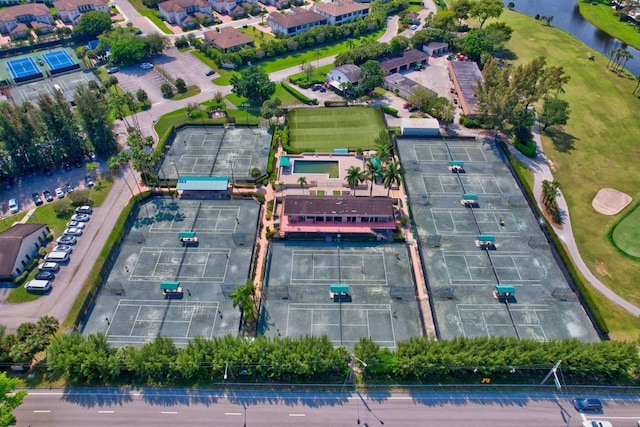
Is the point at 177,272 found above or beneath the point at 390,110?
beneath

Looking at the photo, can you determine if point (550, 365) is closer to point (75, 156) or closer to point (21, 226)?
point (21, 226)

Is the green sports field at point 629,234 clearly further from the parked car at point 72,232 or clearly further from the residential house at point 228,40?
the residential house at point 228,40

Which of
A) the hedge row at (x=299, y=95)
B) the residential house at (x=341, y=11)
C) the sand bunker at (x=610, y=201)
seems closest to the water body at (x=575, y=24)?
the sand bunker at (x=610, y=201)

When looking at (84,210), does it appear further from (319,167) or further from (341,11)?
(341,11)

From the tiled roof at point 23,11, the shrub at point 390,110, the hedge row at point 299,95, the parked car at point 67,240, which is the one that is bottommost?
the parked car at point 67,240

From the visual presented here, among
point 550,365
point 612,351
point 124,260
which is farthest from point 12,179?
point 612,351

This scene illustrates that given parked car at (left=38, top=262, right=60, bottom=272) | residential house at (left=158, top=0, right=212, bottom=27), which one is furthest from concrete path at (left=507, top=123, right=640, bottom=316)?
residential house at (left=158, top=0, right=212, bottom=27)

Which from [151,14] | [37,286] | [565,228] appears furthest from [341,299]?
[151,14]
